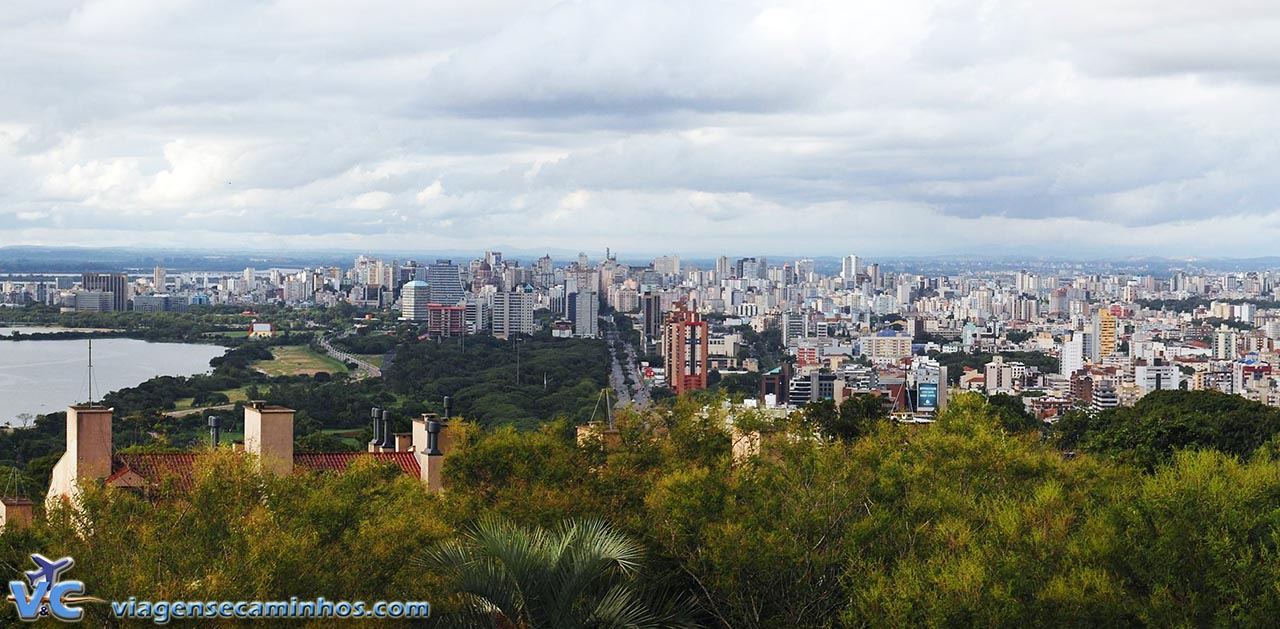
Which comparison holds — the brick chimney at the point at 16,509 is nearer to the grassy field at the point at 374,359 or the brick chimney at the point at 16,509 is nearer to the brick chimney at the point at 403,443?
the brick chimney at the point at 403,443

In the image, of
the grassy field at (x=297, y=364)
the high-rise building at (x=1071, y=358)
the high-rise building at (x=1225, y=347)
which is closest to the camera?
the grassy field at (x=297, y=364)

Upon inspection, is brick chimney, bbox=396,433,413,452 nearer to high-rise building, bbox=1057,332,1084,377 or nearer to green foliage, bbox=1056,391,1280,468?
green foliage, bbox=1056,391,1280,468

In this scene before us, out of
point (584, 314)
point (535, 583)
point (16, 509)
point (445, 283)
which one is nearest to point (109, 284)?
point (445, 283)

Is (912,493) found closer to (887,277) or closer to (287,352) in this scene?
(287,352)

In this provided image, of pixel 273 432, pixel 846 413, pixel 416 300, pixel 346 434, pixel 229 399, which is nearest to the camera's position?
pixel 273 432

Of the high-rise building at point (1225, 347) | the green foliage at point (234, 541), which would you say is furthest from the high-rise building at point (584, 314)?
the green foliage at point (234, 541)

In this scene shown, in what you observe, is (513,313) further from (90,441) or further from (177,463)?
(90,441)
